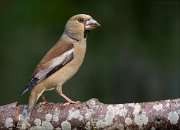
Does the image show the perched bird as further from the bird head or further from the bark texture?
the bark texture

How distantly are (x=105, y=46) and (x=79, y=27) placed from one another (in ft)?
7.46

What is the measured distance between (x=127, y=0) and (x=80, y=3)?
0.58m

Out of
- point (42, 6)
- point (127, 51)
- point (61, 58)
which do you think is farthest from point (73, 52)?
point (127, 51)

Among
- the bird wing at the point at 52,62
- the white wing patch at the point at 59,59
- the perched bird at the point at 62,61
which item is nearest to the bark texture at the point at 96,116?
the perched bird at the point at 62,61

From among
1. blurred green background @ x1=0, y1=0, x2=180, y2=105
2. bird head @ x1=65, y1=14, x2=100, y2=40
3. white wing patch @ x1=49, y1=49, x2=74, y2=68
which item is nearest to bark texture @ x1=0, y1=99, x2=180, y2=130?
white wing patch @ x1=49, y1=49, x2=74, y2=68

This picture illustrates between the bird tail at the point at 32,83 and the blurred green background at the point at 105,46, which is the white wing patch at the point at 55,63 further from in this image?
the blurred green background at the point at 105,46

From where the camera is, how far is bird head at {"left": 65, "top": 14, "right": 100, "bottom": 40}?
7094 mm

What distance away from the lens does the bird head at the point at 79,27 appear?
23.3ft

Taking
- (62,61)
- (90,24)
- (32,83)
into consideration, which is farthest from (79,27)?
(32,83)

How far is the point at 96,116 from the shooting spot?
5.95 m

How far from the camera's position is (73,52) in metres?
6.90

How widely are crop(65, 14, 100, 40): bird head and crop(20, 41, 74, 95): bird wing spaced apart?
20 cm

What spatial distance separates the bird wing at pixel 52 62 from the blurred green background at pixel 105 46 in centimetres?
202

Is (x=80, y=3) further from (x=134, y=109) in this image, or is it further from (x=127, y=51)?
(x=134, y=109)
